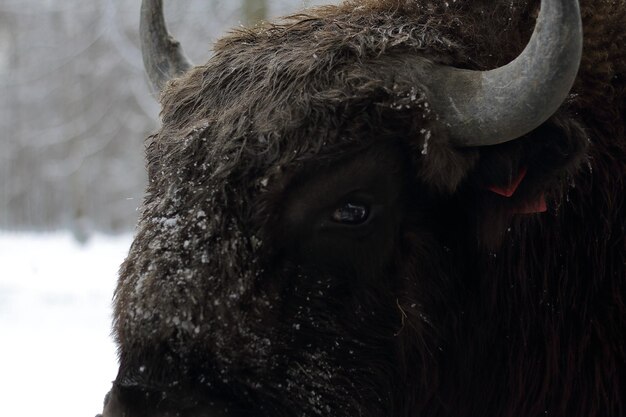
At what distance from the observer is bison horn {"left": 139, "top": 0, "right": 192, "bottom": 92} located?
4750mm

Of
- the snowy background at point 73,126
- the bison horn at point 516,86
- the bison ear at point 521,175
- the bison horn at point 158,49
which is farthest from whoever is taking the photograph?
the snowy background at point 73,126

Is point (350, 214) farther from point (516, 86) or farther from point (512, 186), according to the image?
point (516, 86)

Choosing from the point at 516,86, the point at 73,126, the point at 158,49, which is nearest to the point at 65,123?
the point at 73,126

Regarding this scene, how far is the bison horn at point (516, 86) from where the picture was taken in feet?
9.42

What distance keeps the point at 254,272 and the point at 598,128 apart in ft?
5.55

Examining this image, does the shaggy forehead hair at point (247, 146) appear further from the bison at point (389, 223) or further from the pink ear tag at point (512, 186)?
the pink ear tag at point (512, 186)

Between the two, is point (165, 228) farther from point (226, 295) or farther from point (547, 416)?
point (547, 416)

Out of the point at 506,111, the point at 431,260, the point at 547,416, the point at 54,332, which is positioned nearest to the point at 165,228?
the point at 431,260

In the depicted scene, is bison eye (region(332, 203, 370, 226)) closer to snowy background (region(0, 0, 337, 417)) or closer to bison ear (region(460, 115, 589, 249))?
bison ear (region(460, 115, 589, 249))

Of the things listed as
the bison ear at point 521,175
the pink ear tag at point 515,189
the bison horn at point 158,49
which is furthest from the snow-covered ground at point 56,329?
the pink ear tag at point 515,189

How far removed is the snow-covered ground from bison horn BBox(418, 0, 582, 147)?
1.98 meters

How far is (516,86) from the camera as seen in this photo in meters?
3.03

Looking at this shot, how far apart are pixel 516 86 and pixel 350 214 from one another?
31.2 inches

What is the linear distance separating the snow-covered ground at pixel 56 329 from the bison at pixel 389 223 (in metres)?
1.21
